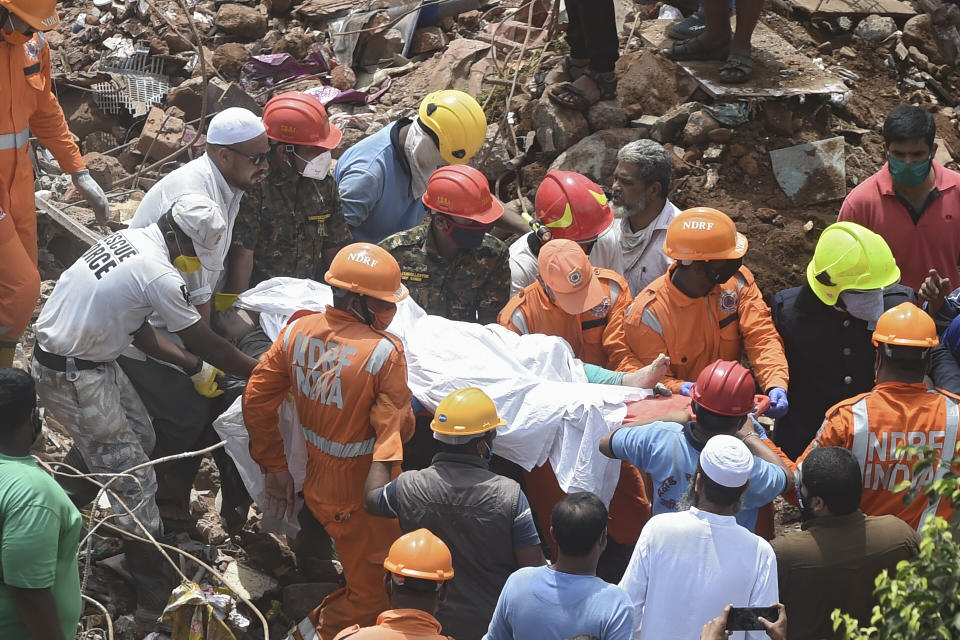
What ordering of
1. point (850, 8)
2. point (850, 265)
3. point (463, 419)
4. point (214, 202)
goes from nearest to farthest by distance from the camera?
1. point (463, 419)
2. point (850, 265)
3. point (214, 202)
4. point (850, 8)

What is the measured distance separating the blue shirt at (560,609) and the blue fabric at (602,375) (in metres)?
1.58

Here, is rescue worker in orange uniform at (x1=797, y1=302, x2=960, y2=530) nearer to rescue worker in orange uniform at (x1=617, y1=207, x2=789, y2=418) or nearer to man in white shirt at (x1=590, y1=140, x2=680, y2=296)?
rescue worker in orange uniform at (x1=617, y1=207, x2=789, y2=418)

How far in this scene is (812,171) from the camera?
23.3ft

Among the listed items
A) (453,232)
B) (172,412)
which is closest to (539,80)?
(453,232)

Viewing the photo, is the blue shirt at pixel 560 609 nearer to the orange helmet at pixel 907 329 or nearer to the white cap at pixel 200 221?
the orange helmet at pixel 907 329

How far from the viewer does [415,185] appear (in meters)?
6.30

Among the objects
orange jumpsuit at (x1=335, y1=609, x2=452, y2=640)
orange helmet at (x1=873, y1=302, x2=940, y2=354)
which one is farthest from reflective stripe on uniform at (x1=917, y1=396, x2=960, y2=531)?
orange jumpsuit at (x1=335, y1=609, x2=452, y2=640)

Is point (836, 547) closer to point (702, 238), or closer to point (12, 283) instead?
point (702, 238)

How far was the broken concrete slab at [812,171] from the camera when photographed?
7.08 meters

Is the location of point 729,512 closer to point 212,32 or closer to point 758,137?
point 758,137

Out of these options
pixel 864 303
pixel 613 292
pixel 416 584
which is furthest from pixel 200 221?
pixel 864 303

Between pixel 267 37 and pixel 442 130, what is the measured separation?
4.18 meters

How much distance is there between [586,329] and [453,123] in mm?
1576

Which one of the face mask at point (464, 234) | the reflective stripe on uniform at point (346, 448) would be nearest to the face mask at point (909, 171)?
the face mask at point (464, 234)
